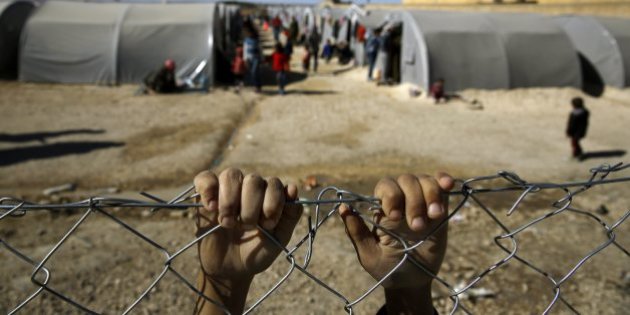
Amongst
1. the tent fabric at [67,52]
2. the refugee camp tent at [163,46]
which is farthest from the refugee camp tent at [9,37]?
the refugee camp tent at [163,46]

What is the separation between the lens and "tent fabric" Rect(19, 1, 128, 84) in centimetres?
1446

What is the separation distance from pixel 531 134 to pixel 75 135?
952cm

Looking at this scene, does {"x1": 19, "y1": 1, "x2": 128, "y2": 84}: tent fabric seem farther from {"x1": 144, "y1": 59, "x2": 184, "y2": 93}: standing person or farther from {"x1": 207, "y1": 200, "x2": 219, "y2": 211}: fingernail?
{"x1": 207, "y1": 200, "x2": 219, "y2": 211}: fingernail

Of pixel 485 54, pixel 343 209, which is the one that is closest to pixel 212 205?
pixel 343 209

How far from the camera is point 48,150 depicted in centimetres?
831

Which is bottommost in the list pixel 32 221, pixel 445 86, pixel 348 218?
pixel 445 86

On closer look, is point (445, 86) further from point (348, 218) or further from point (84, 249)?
point (348, 218)

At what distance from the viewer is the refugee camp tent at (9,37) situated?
1488 cm

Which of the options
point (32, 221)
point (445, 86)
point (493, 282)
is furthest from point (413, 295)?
point (445, 86)

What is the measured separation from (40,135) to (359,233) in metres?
9.49

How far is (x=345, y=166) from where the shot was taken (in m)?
7.92

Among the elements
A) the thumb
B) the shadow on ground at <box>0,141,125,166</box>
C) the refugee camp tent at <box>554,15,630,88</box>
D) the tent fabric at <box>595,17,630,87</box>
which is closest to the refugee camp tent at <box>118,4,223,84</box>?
the shadow on ground at <box>0,141,125,166</box>

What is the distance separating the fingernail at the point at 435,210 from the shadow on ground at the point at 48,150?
8.09 meters

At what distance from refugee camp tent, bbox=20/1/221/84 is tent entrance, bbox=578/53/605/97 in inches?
451
